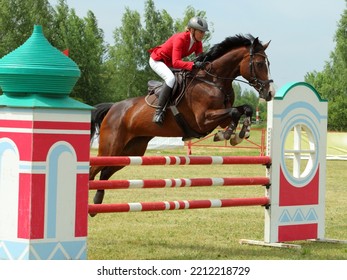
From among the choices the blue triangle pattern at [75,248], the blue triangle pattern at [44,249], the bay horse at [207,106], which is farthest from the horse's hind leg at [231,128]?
the blue triangle pattern at [44,249]

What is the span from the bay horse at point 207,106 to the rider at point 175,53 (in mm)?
139

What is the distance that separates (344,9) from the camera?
2299 inches

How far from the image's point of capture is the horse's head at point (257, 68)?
8.27m

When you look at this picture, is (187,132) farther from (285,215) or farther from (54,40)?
(54,40)

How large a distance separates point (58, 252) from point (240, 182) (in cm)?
A: 253

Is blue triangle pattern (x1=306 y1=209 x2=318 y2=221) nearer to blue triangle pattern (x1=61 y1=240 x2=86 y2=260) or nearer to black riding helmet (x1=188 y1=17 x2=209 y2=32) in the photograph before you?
black riding helmet (x1=188 y1=17 x2=209 y2=32)

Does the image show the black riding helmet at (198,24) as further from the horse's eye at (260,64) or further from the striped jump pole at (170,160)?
the striped jump pole at (170,160)

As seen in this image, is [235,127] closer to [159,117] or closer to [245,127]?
[245,127]

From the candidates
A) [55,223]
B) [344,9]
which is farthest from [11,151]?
[344,9]

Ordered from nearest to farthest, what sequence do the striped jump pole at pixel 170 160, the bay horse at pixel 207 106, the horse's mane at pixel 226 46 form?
the striped jump pole at pixel 170 160 < the bay horse at pixel 207 106 < the horse's mane at pixel 226 46

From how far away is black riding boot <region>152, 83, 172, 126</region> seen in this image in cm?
851

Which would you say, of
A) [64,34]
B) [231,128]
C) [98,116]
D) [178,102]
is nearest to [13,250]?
[231,128]

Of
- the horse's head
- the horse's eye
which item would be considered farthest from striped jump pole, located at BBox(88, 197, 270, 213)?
the horse's eye

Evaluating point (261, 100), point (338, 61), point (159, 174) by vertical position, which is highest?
point (338, 61)
